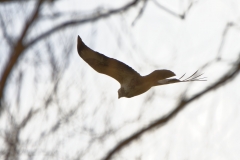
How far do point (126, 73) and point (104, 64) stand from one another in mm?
33

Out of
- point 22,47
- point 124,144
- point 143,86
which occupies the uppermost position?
point 22,47

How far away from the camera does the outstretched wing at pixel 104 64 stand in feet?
1.46

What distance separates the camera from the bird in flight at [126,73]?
17.4 inches

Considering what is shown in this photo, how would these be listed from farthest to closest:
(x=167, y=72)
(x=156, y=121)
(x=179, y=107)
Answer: (x=156, y=121) → (x=179, y=107) → (x=167, y=72)

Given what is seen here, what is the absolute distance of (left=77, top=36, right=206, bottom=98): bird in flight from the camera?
44 centimetres

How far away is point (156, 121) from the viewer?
9.57 ft

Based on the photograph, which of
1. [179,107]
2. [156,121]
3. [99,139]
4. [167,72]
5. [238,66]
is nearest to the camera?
[167,72]

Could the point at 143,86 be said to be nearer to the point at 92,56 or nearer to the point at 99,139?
the point at 92,56

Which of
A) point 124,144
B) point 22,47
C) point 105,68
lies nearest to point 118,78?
Result: point 105,68

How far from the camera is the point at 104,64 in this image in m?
0.46

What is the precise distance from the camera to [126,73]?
46cm

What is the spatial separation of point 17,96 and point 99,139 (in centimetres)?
85

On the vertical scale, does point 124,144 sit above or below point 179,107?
below

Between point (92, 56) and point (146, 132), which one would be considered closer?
point (92, 56)
